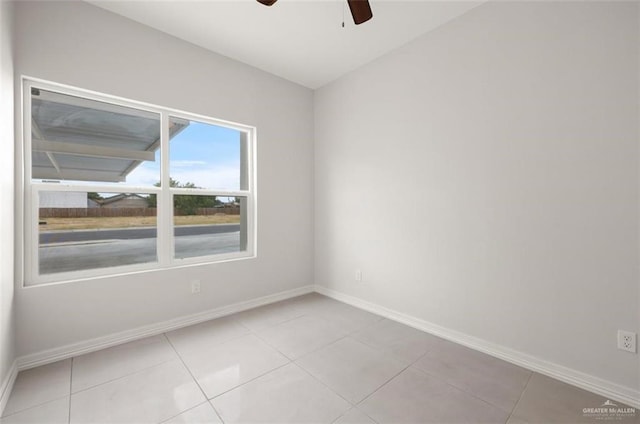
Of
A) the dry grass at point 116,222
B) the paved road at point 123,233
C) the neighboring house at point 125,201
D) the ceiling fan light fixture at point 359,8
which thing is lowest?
the paved road at point 123,233

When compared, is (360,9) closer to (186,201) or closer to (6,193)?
(186,201)

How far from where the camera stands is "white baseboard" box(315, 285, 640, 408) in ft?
5.60

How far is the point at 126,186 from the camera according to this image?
250cm

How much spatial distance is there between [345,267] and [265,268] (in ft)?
3.23

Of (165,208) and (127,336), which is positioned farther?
(165,208)

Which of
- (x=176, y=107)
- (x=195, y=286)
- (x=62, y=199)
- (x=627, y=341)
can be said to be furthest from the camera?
(x=195, y=286)

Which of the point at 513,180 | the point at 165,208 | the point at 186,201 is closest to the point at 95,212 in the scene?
the point at 165,208

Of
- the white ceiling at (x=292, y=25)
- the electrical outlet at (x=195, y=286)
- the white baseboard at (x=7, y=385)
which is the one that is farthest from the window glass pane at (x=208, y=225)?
the white ceiling at (x=292, y=25)

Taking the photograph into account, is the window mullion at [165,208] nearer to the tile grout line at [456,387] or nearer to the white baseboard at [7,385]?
the white baseboard at [7,385]

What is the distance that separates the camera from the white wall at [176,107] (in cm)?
208

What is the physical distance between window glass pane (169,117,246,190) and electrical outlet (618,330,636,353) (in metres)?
3.40

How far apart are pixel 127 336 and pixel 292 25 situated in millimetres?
3118

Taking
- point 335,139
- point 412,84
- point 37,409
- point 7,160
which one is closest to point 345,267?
point 335,139

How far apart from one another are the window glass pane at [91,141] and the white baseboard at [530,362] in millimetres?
2853
